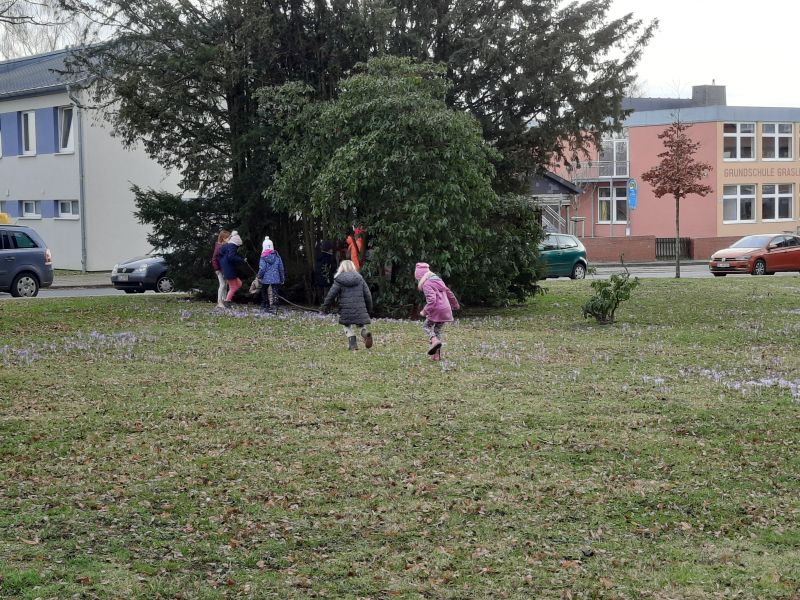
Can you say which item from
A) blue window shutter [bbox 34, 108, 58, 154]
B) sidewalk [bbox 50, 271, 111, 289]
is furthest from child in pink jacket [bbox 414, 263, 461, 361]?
blue window shutter [bbox 34, 108, 58, 154]

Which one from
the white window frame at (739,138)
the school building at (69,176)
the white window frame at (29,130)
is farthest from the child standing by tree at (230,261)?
the white window frame at (739,138)

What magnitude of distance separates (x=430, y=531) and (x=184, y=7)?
1925 cm

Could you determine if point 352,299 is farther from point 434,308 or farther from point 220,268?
point 220,268

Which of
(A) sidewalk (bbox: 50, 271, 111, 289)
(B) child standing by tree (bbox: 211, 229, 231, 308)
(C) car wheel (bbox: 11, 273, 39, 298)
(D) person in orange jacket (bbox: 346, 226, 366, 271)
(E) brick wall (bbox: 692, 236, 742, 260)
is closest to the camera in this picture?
(D) person in orange jacket (bbox: 346, 226, 366, 271)

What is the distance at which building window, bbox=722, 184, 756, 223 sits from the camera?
6219cm

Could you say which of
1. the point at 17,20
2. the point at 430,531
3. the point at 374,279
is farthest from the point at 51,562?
the point at 374,279

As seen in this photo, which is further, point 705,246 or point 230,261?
point 705,246

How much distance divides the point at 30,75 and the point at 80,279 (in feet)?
43.9

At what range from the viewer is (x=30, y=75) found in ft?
157

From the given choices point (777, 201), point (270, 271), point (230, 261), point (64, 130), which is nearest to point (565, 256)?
point (230, 261)

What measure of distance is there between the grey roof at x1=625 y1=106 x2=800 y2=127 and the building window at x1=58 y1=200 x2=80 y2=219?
103ft

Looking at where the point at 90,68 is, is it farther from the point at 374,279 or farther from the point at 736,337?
the point at 736,337

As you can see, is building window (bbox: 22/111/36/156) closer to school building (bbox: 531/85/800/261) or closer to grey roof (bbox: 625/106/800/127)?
school building (bbox: 531/85/800/261)

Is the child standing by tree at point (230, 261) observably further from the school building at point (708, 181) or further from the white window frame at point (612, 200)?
the white window frame at point (612, 200)
